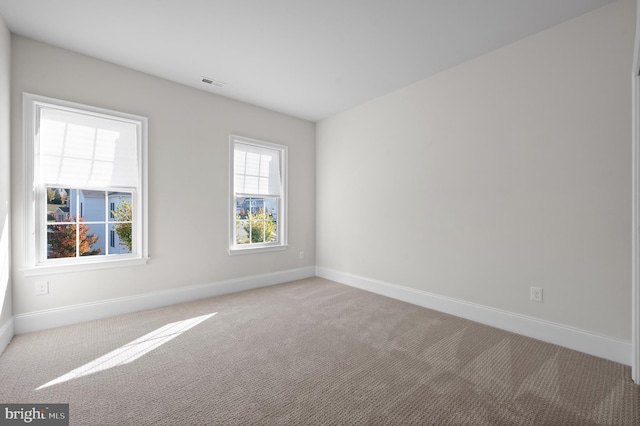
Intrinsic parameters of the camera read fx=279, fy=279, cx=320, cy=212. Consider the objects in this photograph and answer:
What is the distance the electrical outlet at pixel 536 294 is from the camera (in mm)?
2621

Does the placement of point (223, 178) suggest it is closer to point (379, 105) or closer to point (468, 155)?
point (379, 105)

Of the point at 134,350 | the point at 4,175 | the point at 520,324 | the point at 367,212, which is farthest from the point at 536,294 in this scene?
the point at 4,175

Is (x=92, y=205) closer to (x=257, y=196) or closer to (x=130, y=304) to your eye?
Answer: (x=130, y=304)

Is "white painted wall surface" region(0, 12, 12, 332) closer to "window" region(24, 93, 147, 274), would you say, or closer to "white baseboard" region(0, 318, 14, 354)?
"white baseboard" region(0, 318, 14, 354)

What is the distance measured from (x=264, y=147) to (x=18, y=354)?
3.50 meters

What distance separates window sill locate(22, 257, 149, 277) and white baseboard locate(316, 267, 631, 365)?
311 cm

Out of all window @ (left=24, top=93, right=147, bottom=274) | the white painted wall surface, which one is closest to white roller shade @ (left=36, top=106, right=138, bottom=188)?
window @ (left=24, top=93, right=147, bottom=274)

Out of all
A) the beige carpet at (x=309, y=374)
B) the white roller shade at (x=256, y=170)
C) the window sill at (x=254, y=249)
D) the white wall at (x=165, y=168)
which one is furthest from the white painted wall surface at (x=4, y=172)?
the white roller shade at (x=256, y=170)

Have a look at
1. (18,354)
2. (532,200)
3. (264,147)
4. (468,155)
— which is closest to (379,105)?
(468,155)

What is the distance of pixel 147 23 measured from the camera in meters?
2.48

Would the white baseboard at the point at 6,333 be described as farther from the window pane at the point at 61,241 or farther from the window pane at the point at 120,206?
the window pane at the point at 120,206

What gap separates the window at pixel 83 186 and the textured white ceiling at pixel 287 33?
0.71 m

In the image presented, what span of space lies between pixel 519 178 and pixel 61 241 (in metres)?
4.73

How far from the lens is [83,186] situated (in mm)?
2975
